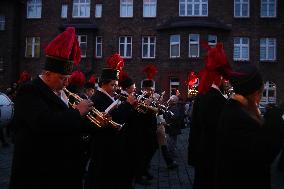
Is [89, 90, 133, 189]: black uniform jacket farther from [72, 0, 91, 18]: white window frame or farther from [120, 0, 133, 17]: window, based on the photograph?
[72, 0, 91, 18]: white window frame

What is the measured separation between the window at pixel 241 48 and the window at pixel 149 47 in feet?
20.8

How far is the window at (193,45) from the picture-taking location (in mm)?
31062

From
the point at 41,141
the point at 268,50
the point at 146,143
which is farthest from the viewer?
the point at 268,50

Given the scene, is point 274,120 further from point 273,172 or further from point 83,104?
point 273,172

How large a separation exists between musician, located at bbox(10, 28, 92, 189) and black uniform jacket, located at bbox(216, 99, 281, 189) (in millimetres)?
1286

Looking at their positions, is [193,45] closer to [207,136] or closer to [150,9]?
[150,9]

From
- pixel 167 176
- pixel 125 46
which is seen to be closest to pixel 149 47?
pixel 125 46

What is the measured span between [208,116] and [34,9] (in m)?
31.9

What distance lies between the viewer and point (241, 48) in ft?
103

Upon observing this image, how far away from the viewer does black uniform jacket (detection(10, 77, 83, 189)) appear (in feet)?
11.4

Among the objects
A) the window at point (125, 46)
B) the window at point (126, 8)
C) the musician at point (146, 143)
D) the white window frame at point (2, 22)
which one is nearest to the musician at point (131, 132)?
the musician at point (146, 143)

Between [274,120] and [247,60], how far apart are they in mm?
29173

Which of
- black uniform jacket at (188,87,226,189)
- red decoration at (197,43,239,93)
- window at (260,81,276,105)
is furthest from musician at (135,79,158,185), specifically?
window at (260,81,276,105)

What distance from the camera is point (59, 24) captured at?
33.9m
